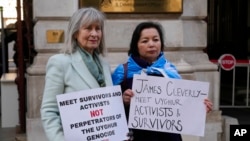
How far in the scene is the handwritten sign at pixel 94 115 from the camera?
9.29 ft

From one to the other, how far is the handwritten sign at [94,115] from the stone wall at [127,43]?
3596 millimetres

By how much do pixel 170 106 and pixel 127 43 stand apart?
11.9 feet

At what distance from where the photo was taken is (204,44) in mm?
7230

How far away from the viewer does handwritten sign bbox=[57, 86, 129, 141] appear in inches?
111

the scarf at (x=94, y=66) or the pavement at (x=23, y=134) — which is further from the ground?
the scarf at (x=94, y=66)

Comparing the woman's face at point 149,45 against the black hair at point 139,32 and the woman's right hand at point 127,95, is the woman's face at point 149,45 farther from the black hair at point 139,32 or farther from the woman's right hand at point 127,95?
the woman's right hand at point 127,95

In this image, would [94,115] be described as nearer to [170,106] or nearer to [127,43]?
[170,106]

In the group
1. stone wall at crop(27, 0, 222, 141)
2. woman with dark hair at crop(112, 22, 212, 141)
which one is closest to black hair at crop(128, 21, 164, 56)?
woman with dark hair at crop(112, 22, 212, 141)

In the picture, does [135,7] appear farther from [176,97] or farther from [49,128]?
[49,128]

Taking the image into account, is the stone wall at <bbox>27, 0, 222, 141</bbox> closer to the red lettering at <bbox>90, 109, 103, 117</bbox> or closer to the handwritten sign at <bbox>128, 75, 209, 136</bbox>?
the handwritten sign at <bbox>128, 75, 209, 136</bbox>

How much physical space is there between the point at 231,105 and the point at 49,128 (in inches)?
351

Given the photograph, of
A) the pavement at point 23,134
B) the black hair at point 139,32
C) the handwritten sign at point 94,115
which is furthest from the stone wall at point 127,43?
the handwritten sign at point 94,115

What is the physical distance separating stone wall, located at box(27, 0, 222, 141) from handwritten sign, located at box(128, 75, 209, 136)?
343 cm

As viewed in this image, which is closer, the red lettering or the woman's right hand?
the red lettering
